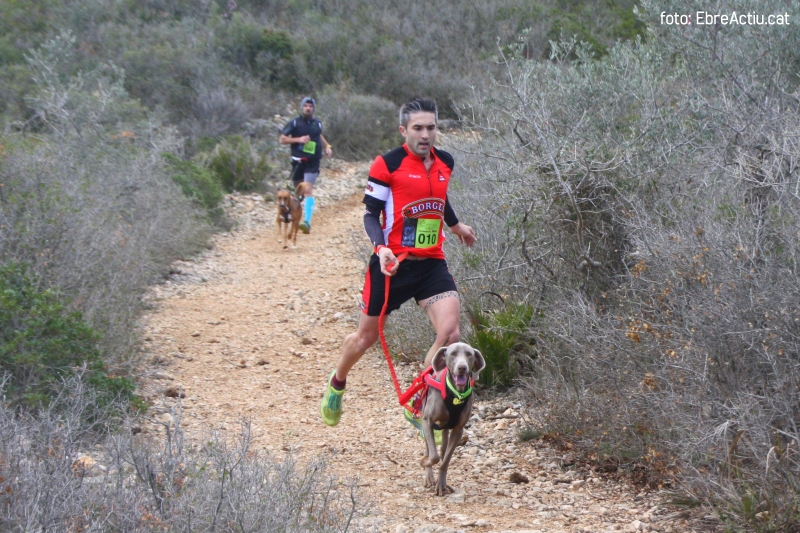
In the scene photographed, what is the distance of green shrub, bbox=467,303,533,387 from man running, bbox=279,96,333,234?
7.08 metres

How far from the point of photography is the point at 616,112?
7.32 metres

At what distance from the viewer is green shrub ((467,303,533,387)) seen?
21.4ft

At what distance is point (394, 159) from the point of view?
16.3 feet

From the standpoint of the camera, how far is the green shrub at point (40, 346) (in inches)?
208

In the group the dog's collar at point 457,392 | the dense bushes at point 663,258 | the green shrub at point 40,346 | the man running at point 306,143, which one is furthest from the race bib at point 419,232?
the man running at point 306,143

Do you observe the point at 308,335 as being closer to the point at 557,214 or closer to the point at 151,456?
the point at 557,214

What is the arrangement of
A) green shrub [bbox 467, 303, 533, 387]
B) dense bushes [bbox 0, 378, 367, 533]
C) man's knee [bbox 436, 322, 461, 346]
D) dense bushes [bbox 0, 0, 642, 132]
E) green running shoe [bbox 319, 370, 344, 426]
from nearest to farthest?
dense bushes [bbox 0, 378, 367, 533]
man's knee [bbox 436, 322, 461, 346]
green running shoe [bbox 319, 370, 344, 426]
green shrub [bbox 467, 303, 533, 387]
dense bushes [bbox 0, 0, 642, 132]

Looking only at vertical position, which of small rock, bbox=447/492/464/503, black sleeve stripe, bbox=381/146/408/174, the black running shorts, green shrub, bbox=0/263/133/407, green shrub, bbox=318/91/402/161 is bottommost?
green shrub, bbox=318/91/402/161

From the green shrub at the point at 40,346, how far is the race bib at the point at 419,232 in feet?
6.85

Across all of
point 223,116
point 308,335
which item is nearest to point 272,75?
point 223,116

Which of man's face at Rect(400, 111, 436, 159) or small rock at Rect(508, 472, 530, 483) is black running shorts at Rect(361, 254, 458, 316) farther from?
small rock at Rect(508, 472, 530, 483)

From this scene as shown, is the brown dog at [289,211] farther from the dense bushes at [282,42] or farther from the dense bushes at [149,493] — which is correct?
the dense bushes at [149,493]

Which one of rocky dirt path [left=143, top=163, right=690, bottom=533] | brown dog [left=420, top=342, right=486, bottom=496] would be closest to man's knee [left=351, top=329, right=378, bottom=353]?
brown dog [left=420, top=342, right=486, bottom=496]

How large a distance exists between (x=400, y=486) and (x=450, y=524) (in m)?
0.77
